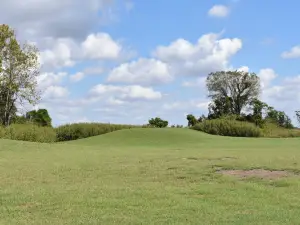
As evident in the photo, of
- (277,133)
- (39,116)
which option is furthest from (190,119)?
(39,116)

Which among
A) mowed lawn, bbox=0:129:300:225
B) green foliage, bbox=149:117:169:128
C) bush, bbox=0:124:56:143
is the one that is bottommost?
mowed lawn, bbox=0:129:300:225

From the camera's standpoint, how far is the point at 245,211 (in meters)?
7.24

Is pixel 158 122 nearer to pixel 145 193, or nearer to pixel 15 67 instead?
pixel 15 67

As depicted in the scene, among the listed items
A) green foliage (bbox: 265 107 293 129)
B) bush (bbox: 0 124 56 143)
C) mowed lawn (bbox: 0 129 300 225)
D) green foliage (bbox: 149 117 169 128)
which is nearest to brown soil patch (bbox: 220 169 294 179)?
mowed lawn (bbox: 0 129 300 225)

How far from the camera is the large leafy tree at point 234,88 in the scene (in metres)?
61.3

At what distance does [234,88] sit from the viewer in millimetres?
62219

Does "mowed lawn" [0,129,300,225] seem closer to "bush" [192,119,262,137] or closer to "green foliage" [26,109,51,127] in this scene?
"bush" [192,119,262,137]

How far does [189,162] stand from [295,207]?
6643 millimetres

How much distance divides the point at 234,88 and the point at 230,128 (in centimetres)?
2533

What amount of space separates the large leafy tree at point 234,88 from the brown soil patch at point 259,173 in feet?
163

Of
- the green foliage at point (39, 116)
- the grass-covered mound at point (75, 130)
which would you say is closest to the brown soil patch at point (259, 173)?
the grass-covered mound at point (75, 130)

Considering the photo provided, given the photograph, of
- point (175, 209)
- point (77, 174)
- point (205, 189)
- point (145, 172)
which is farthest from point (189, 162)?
point (175, 209)

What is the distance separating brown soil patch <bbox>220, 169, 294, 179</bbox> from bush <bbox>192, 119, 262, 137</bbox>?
26.1 metres

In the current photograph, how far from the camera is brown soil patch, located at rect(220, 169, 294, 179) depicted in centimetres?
1085
